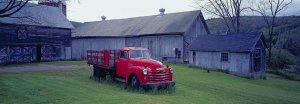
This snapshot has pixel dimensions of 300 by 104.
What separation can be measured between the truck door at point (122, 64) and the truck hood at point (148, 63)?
68 centimetres

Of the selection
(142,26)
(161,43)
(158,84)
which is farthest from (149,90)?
(142,26)

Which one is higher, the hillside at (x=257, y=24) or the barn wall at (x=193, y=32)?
the hillside at (x=257, y=24)

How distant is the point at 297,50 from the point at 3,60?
48425 mm

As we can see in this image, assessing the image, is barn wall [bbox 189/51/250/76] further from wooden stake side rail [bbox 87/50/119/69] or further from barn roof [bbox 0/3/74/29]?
barn roof [bbox 0/3/74/29]

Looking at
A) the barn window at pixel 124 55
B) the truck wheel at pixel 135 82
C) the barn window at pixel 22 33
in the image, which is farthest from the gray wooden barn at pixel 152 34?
the truck wheel at pixel 135 82

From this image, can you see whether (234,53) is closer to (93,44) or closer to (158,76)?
(158,76)

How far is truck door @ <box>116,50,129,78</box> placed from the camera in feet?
57.8

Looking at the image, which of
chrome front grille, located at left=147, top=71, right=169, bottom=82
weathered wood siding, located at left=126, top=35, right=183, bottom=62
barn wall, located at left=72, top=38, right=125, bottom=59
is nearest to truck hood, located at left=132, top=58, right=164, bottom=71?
chrome front grille, located at left=147, top=71, right=169, bottom=82

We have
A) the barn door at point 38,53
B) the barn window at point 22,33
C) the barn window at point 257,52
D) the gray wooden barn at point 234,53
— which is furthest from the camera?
the barn door at point 38,53

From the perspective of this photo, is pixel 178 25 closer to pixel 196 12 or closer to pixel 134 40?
pixel 196 12

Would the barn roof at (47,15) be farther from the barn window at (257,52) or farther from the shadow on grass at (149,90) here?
the barn window at (257,52)

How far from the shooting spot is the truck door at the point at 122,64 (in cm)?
1761

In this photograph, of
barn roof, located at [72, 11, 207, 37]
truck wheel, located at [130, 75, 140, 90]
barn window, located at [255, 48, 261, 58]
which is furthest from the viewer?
barn roof, located at [72, 11, 207, 37]

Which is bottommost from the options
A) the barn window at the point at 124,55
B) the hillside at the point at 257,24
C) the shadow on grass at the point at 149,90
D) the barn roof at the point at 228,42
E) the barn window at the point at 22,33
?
the shadow on grass at the point at 149,90
